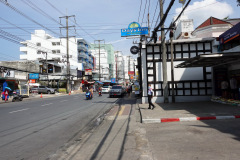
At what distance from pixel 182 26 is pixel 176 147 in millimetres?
34573

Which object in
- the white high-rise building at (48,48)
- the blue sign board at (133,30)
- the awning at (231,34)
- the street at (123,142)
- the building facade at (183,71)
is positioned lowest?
the street at (123,142)

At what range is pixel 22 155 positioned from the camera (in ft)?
17.1

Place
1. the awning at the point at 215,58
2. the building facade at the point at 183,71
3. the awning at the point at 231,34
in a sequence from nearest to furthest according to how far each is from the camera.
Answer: the awning at the point at 215,58 → the awning at the point at 231,34 → the building facade at the point at 183,71

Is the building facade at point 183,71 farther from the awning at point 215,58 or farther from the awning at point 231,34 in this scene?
the awning at point 215,58

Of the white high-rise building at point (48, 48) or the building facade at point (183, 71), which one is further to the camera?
the white high-rise building at point (48, 48)

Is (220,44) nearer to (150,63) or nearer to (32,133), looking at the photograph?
(150,63)

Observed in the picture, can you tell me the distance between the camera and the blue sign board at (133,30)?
17.6 meters

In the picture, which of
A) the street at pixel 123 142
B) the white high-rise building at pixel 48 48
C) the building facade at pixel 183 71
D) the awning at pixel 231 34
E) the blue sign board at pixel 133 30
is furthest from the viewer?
the white high-rise building at pixel 48 48

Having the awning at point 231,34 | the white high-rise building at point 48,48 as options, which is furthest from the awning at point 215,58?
the white high-rise building at point 48,48

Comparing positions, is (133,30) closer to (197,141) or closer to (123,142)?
(123,142)

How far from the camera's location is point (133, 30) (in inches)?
698

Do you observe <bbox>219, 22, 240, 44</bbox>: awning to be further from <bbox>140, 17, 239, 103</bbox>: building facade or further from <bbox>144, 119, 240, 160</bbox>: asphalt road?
<bbox>144, 119, 240, 160</bbox>: asphalt road

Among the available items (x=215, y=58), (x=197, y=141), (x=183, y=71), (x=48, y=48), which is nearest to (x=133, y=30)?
(x=183, y=71)

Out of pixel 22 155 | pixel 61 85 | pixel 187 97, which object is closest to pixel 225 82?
pixel 187 97
